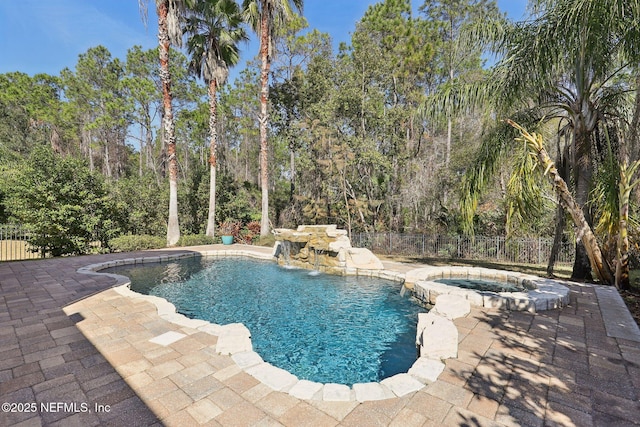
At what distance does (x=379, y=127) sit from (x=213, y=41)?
32.6 feet

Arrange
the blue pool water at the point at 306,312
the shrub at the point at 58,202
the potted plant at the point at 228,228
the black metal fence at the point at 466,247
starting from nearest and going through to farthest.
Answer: the blue pool water at the point at 306,312
the shrub at the point at 58,202
the black metal fence at the point at 466,247
the potted plant at the point at 228,228

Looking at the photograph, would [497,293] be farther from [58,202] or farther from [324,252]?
[58,202]

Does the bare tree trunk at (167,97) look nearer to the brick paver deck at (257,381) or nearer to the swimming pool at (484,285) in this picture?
the brick paver deck at (257,381)

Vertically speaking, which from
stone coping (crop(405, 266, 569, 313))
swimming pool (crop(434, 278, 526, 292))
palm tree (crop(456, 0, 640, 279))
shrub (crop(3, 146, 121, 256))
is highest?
palm tree (crop(456, 0, 640, 279))

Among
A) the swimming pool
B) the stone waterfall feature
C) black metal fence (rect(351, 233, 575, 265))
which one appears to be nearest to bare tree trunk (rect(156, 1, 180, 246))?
the stone waterfall feature

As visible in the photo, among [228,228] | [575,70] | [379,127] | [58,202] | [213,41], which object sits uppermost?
[213,41]

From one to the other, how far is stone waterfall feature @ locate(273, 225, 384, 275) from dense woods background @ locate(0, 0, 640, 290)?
333 cm

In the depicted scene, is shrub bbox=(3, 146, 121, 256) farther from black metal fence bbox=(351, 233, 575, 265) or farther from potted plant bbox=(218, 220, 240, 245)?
black metal fence bbox=(351, 233, 575, 265)

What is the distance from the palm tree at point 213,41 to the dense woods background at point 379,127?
3.11 feet

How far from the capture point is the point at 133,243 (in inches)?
488

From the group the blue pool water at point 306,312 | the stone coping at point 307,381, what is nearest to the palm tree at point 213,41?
the blue pool water at point 306,312

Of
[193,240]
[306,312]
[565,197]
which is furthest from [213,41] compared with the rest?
[565,197]

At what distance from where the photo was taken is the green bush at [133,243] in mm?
12070

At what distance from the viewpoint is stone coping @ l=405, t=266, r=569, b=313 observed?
4855 mm
